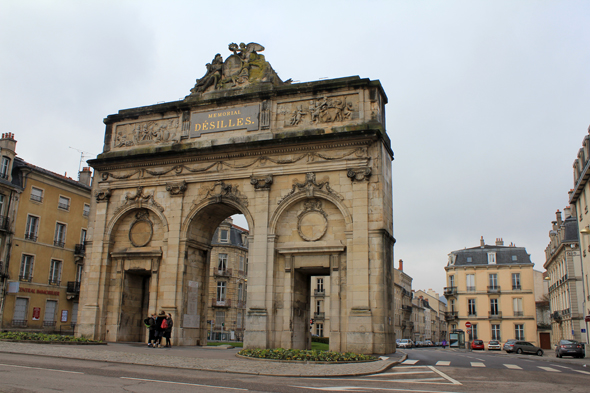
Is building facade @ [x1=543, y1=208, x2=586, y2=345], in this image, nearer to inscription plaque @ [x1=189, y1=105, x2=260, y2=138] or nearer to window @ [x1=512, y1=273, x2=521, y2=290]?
window @ [x1=512, y1=273, x2=521, y2=290]

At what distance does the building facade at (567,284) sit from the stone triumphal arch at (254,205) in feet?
82.7

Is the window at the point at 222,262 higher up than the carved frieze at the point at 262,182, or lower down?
lower down

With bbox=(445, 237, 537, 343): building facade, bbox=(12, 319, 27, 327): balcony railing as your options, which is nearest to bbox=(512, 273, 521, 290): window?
bbox=(445, 237, 537, 343): building facade

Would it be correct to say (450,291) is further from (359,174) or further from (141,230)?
(141,230)

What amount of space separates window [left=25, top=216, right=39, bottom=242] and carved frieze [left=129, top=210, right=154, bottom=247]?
14.9 m

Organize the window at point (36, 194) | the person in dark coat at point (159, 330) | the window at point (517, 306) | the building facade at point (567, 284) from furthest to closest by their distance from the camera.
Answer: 1. the window at point (517, 306)
2. the building facade at point (567, 284)
3. the window at point (36, 194)
4. the person in dark coat at point (159, 330)

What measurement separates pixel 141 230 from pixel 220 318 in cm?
2891

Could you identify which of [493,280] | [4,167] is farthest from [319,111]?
[493,280]

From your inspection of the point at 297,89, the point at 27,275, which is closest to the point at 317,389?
the point at 297,89

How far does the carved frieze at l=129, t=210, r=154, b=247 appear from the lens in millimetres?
25906

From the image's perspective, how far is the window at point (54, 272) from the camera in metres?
38.6

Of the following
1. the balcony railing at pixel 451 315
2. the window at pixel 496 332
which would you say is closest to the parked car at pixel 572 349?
the window at pixel 496 332

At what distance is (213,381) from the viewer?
36.4 feet

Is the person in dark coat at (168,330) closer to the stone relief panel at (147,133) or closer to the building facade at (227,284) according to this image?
the stone relief panel at (147,133)
